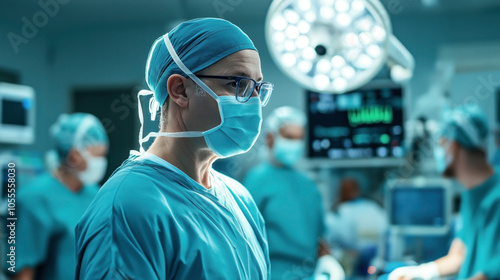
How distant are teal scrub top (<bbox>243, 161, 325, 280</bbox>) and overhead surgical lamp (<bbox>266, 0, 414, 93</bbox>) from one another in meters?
1.55

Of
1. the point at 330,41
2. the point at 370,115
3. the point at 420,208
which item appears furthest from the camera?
the point at 370,115

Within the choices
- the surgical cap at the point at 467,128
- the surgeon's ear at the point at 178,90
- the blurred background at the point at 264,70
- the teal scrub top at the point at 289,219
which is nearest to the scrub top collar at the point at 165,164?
the surgeon's ear at the point at 178,90

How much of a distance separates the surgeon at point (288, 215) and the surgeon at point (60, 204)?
2.82 ft

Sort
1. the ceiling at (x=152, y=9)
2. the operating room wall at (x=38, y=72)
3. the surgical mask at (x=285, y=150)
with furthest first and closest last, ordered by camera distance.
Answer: the operating room wall at (x=38, y=72)
the ceiling at (x=152, y=9)
the surgical mask at (x=285, y=150)

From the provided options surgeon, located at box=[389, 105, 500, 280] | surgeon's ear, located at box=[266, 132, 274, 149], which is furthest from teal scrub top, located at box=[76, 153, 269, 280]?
surgeon's ear, located at box=[266, 132, 274, 149]

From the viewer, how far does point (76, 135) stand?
8.95ft

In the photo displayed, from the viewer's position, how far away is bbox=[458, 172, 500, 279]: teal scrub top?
207 cm

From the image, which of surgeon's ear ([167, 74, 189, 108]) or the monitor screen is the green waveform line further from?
surgeon's ear ([167, 74, 189, 108])

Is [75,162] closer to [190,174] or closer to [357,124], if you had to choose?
[190,174]

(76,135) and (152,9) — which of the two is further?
(152,9)

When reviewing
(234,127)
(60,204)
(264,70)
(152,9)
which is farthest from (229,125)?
(264,70)

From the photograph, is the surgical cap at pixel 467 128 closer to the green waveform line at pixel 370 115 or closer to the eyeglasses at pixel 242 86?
the green waveform line at pixel 370 115

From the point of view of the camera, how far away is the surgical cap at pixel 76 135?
8.95 feet

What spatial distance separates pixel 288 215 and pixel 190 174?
1796 millimetres
